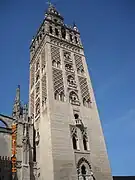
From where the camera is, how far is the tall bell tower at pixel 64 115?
48.4 ft

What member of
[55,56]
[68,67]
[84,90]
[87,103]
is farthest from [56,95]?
[55,56]

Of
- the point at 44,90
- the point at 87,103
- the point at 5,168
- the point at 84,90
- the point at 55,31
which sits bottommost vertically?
the point at 5,168

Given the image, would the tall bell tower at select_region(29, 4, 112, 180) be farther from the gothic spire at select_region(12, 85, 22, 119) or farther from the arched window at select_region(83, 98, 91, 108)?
the gothic spire at select_region(12, 85, 22, 119)

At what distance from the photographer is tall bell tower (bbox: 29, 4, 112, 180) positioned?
1475 cm

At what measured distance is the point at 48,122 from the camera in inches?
637

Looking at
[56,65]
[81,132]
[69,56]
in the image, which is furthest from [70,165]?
[69,56]

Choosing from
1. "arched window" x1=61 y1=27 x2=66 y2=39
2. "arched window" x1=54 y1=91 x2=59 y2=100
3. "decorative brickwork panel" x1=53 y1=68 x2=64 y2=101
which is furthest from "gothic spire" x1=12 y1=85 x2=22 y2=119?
"arched window" x1=61 y1=27 x2=66 y2=39

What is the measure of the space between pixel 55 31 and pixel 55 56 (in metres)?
5.73

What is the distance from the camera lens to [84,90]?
2062 centimetres

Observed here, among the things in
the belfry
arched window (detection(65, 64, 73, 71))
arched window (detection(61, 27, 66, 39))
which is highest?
arched window (detection(61, 27, 66, 39))

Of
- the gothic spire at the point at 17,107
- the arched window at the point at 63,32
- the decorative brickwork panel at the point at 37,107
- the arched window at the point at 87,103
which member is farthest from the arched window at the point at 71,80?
the arched window at the point at 63,32

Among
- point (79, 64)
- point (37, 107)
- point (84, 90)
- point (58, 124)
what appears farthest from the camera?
point (79, 64)

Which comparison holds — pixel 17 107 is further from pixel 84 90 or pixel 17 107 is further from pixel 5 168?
pixel 84 90

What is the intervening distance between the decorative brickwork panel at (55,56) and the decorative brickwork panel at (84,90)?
9.17ft
